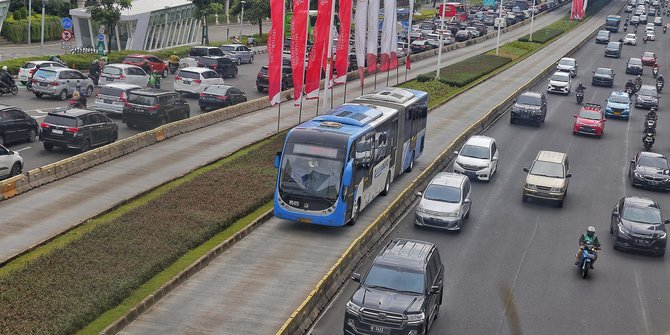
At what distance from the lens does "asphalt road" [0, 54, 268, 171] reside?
3975 centimetres

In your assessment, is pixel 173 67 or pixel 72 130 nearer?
pixel 72 130

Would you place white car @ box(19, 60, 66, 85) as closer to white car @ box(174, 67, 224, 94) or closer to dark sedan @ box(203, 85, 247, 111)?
white car @ box(174, 67, 224, 94)

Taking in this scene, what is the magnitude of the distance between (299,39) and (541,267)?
20.3m

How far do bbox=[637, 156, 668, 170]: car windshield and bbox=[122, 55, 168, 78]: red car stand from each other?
36.5 m

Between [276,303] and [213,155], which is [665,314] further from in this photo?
[213,155]

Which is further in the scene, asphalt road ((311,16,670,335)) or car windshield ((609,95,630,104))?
car windshield ((609,95,630,104))

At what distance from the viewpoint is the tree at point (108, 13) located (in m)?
77.1

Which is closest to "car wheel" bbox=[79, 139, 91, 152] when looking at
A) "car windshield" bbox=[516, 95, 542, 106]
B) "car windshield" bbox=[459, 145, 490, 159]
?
"car windshield" bbox=[459, 145, 490, 159]

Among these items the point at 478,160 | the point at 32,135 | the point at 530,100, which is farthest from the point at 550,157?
the point at 32,135

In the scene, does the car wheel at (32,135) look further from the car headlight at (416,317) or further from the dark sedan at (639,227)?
the car headlight at (416,317)

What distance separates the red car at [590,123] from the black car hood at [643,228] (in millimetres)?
22136

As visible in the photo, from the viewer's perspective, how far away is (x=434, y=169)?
Answer: 42.3 m

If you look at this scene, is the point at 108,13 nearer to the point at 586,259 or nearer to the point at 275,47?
the point at 275,47

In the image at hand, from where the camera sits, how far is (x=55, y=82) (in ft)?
177
